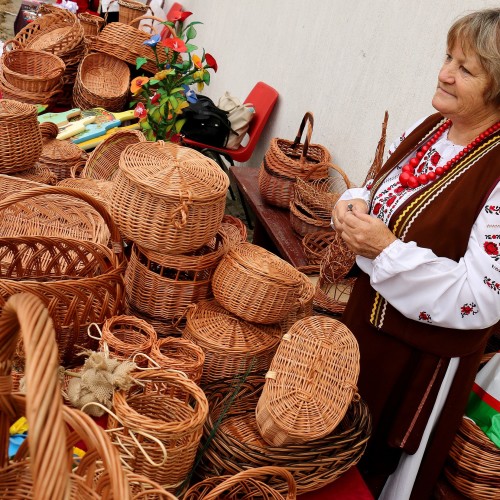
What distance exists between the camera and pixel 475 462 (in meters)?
2.34

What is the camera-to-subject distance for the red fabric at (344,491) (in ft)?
6.01

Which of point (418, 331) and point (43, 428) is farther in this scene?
point (418, 331)

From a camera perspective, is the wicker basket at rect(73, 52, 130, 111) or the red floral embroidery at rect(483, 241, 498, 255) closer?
the red floral embroidery at rect(483, 241, 498, 255)

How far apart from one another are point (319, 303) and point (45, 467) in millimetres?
2036

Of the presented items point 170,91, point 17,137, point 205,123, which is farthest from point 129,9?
point 17,137

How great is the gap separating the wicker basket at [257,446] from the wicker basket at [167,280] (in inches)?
17.1

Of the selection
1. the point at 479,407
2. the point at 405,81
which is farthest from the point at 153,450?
the point at 405,81

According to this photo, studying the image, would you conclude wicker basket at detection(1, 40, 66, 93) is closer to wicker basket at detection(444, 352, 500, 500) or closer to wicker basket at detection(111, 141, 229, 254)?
wicker basket at detection(111, 141, 229, 254)

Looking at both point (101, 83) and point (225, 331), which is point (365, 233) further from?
point (101, 83)

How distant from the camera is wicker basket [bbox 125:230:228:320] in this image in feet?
7.55

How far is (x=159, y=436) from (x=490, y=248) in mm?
963

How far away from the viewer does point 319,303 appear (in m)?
2.93

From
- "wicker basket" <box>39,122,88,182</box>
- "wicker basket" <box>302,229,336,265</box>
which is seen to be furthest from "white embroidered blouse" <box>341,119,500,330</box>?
"wicker basket" <box>39,122,88,182</box>

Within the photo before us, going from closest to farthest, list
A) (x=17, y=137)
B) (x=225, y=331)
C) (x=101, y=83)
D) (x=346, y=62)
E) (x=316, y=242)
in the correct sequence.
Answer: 1. (x=225, y=331)
2. (x=17, y=137)
3. (x=316, y=242)
4. (x=346, y=62)
5. (x=101, y=83)
